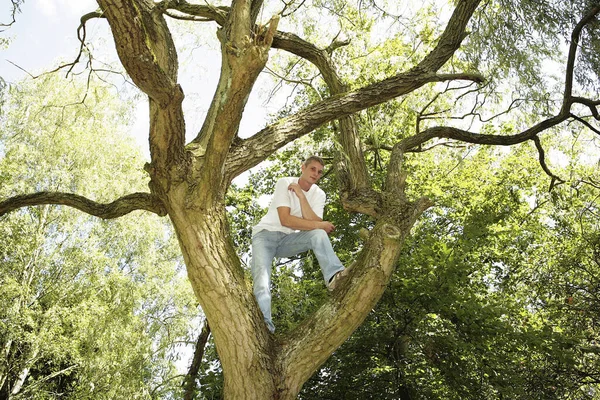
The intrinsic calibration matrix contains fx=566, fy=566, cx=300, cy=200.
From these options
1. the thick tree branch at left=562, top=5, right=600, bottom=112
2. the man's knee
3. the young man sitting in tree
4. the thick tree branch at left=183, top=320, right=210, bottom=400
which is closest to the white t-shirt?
the young man sitting in tree

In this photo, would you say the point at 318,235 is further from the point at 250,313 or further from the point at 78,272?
the point at 78,272

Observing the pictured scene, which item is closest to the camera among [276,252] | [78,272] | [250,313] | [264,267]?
[250,313]

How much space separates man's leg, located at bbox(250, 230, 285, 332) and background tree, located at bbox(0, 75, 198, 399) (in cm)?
760

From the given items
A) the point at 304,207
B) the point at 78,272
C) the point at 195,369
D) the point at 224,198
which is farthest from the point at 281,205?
the point at 78,272

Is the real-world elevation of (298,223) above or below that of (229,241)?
above

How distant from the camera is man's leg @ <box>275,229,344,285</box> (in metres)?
3.45

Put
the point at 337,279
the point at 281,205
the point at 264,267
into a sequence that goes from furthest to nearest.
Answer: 1. the point at 281,205
2. the point at 264,267
3. the point at 337,279

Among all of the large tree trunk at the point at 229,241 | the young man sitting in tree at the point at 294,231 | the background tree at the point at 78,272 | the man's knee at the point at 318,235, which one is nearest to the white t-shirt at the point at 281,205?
the young man sitting in tree at the point at 294,231

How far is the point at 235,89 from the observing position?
9.43 ft

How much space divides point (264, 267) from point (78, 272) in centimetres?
1081

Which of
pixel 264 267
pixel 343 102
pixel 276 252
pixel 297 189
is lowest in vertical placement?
pixel 264 267

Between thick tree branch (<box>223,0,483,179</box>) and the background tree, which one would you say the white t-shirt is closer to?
thick tree branch (<box>223,0,483,179</box>)

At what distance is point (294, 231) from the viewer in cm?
382

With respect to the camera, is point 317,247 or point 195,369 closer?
point 317,247
